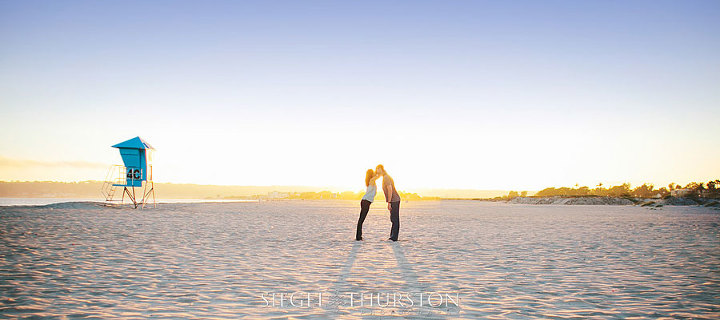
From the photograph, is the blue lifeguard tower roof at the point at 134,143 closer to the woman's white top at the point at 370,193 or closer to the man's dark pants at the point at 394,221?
the woman's white top at the point at 370,193

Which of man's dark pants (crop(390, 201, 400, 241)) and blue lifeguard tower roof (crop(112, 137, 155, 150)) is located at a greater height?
blue lifeguard tower roof (crop(112, 137, 155, 150))

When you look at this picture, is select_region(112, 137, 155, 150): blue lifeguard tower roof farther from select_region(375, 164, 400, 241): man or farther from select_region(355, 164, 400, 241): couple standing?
select_region(375, 164, 400, 241): man

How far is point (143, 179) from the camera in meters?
34.0

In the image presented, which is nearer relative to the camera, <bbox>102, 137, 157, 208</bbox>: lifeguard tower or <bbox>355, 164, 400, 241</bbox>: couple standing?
<bbox>355, 164, 400, 241</bbox>: couple standing

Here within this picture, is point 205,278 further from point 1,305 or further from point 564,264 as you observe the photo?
point 564,264

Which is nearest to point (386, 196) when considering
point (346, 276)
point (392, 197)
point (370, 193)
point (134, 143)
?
point (392, 197)

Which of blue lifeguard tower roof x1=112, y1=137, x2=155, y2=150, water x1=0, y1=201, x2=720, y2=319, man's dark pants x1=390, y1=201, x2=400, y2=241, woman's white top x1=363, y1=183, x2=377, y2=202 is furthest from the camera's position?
blue lifeguard tower roof x1=112, y1=137, x2=155, y2=150

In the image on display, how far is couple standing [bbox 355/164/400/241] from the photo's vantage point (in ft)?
47.0

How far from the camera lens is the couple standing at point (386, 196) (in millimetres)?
14330

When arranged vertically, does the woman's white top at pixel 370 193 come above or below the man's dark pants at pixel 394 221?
above

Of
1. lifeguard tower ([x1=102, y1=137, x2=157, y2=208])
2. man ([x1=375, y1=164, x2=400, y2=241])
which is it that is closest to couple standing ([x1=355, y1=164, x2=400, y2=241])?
man ([x1=375, y1=164, x2=400, y2=241])

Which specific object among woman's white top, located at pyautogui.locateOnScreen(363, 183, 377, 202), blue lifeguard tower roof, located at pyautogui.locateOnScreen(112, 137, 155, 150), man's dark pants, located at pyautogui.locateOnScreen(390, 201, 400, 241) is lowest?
man's dark pants, located at pyautogui.locateOnScreen(390, 201, 400, 241)

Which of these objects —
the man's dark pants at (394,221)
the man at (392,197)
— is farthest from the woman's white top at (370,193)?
the man's dark pants at (394,221)

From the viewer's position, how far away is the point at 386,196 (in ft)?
48.2
